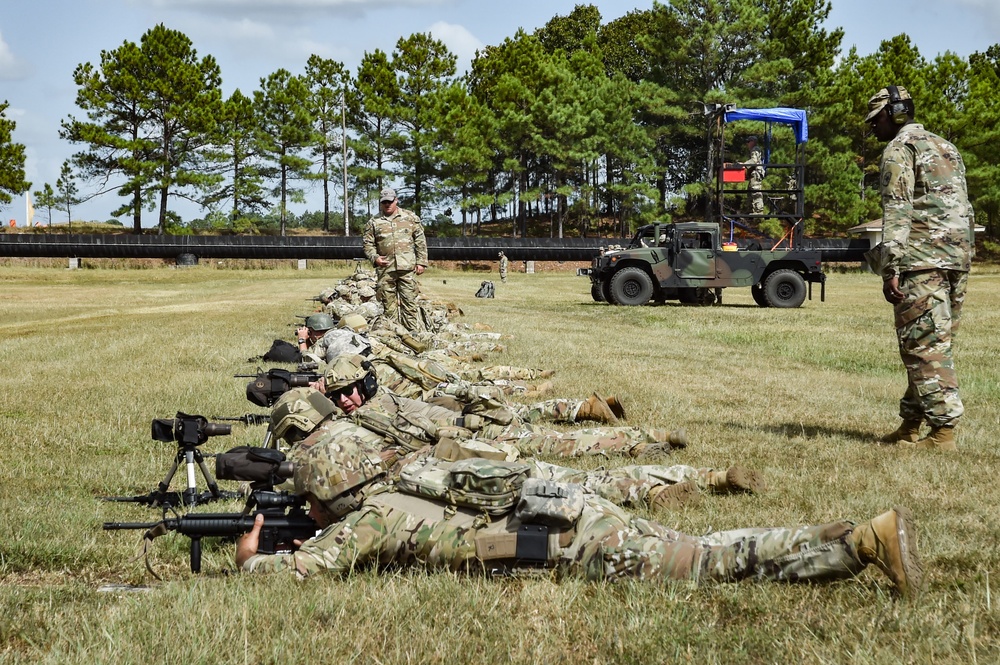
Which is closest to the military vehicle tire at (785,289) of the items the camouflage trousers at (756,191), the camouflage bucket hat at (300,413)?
the camouflage trousers at (756,191)

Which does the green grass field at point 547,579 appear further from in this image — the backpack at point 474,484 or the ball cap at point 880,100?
the ball cap at point 880,100

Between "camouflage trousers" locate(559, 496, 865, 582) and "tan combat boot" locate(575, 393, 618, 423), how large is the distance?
3505 mm

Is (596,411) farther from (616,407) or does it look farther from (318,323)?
(318,323)

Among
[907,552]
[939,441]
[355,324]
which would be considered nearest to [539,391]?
[355,324]

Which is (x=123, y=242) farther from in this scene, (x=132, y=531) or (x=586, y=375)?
(x=132, y=531)

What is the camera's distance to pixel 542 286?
33.8 meters

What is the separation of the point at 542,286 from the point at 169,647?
3072 cm

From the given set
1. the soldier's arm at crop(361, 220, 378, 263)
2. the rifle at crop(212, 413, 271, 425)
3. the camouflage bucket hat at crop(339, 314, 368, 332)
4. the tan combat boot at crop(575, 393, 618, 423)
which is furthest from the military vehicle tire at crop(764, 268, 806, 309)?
the rifle at crop(212, 413, 271, 425)

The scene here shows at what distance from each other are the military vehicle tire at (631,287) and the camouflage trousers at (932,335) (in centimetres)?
1532

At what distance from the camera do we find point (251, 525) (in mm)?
4141

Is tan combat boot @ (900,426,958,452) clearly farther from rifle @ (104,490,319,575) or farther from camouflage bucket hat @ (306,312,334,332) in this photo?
camouflage bucket hat @ (306,312,334,332)

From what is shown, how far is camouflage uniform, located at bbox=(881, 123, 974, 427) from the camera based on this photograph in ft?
20.7

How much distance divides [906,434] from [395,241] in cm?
843

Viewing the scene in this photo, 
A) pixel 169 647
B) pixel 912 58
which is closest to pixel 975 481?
pixel 169 647
